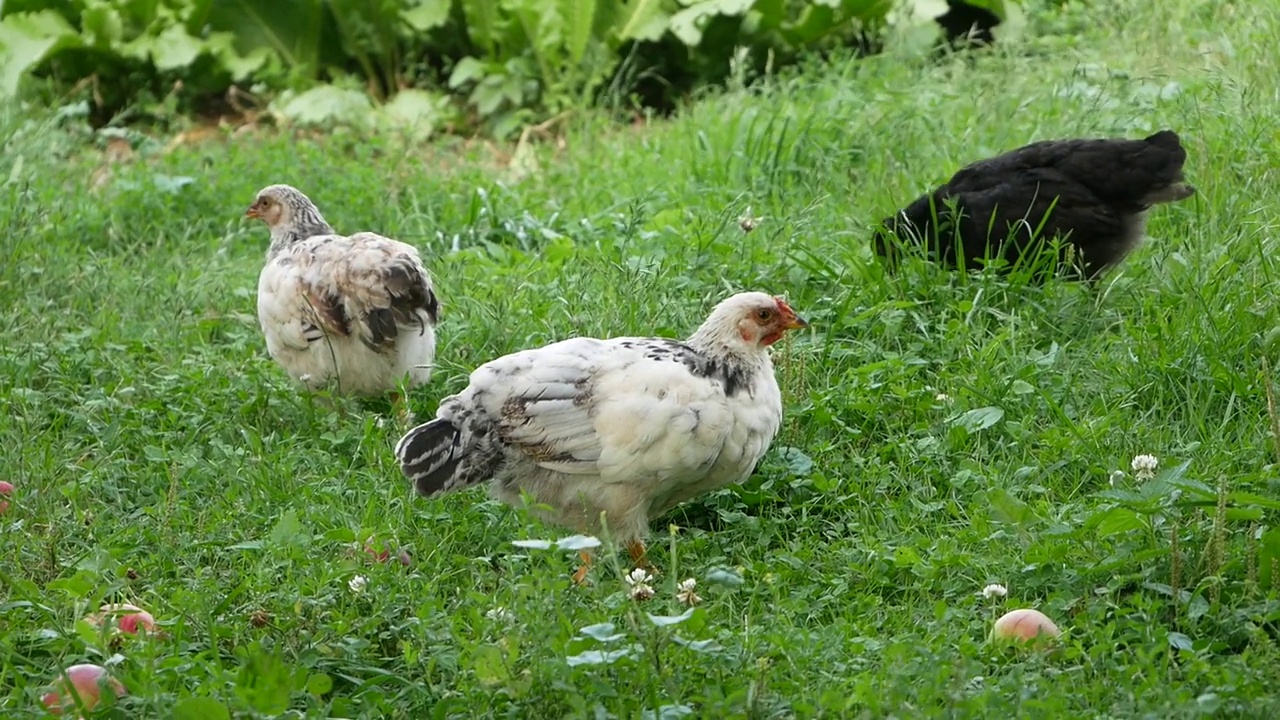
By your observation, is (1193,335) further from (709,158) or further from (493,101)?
(493,101)

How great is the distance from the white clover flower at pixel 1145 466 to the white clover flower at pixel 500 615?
1.77 m

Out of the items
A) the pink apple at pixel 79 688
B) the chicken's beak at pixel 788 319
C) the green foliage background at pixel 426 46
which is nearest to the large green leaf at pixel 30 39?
the green foliage background at pixel 426 46

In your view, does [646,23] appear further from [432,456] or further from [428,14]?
[432,456]

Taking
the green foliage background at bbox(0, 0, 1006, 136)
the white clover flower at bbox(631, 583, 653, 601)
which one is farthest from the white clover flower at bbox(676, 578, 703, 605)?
the green foliage background at bbox(0, 0, 1006, 136)

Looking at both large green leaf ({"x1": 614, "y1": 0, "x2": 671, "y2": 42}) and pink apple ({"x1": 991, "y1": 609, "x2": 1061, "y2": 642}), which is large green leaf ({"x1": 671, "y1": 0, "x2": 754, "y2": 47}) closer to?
large green leaf ({"x1": 614, "y1": 0, "x2": 671, "y2": 42})

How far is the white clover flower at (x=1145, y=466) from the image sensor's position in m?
4.16

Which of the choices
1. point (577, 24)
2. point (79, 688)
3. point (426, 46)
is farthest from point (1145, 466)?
point (426, 46)

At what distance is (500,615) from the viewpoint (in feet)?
11.8

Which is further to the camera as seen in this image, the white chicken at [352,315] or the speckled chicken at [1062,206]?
the speckled chicken at [1062,206]

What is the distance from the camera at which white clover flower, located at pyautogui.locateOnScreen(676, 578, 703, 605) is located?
150 inches

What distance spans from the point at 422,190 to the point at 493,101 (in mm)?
1799

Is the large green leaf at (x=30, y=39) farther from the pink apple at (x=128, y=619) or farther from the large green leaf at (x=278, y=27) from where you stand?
the pink apple at (x=128, y=619)

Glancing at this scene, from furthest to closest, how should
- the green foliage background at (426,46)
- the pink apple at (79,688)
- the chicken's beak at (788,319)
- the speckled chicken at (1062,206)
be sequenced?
the green foliage background at (426,46) < the speckled chicken at (1062,206) < the chicken's beak at (788,319) < the pink apple at (79,688)

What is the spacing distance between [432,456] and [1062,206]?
271 cm
